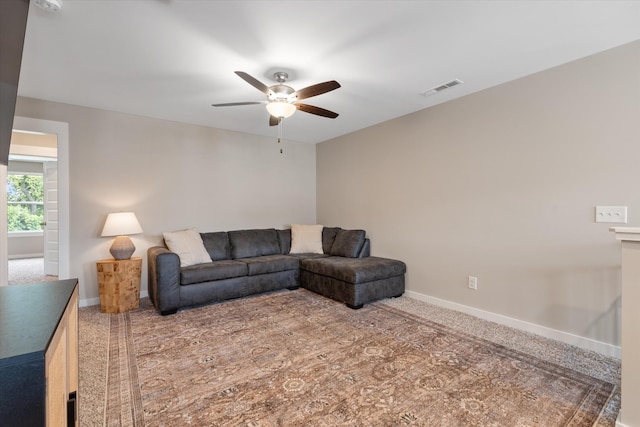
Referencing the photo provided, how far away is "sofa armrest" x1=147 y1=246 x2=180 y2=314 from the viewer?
331 cm

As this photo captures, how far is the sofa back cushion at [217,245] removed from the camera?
168 inches

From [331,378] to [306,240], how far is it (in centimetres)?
293

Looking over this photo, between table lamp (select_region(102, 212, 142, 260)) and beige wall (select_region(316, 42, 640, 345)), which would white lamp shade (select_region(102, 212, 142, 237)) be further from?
beige wall (select_region(316, 42, 640, 345))

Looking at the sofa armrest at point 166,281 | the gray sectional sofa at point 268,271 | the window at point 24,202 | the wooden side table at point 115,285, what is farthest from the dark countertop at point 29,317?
the window at point 24,202

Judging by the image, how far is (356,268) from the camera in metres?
3.58

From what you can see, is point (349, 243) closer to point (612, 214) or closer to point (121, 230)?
point (612, 214)

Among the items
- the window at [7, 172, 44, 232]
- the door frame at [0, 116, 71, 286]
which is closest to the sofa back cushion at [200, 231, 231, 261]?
the door frame at [0, 116, 71, 286]

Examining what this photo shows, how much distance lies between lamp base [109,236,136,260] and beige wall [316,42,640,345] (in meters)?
3.32

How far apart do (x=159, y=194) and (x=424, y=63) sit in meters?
3.64

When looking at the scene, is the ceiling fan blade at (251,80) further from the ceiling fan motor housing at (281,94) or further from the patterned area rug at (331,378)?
the patterned area rug at (331,378)

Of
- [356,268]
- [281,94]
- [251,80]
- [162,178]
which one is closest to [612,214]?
[356,268]

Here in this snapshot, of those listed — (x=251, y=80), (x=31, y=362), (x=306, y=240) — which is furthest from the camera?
(x=306, y=240)

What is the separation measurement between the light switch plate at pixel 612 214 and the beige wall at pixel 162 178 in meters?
4.12

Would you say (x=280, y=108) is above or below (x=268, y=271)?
above
